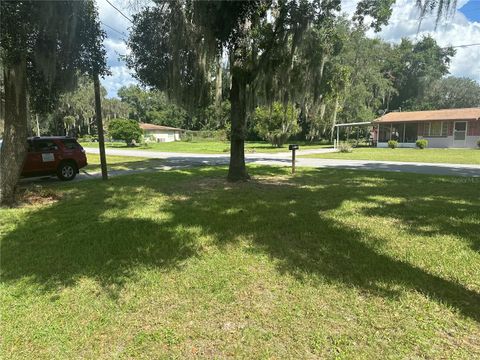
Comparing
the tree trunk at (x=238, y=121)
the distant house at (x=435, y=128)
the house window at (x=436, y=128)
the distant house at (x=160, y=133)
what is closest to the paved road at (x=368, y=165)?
the tree trunk at (x=238, y=121)

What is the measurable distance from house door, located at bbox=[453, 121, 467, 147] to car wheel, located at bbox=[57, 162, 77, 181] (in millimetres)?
29441

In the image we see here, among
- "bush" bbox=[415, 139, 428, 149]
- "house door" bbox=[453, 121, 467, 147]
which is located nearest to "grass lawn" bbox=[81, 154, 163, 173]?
"bush" bbox=[415, 139, 428, 149]

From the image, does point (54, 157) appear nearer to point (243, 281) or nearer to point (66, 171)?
point (66, 171)

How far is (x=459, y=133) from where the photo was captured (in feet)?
94.2

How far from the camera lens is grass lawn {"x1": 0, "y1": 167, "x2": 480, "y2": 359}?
2.61 meters

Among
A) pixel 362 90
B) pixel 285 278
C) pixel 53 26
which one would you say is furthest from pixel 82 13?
pixel 362 90

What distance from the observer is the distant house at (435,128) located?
28.1m

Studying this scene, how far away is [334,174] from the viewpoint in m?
11.8

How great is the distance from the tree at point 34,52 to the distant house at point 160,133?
40733mm

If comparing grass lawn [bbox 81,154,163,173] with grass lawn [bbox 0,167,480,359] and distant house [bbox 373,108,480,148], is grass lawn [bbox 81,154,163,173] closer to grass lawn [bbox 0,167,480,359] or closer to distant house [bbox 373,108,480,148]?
grass lawn [bbox 0,167,480,359]

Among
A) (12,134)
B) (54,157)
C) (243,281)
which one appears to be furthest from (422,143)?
(243,281)

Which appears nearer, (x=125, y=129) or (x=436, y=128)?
(x=436, y=128)

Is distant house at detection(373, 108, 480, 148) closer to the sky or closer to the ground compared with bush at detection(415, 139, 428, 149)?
closer to the sky

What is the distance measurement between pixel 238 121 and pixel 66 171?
600 centimetres
